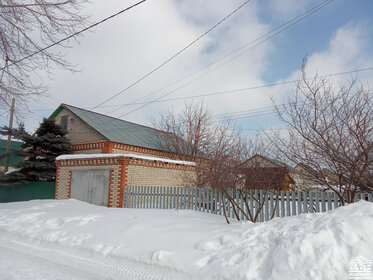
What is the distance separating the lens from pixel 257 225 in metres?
5.11

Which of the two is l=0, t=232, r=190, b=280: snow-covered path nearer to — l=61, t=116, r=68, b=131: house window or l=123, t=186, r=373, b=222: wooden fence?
l=123, t=186, r=373, b=222: wooden fence

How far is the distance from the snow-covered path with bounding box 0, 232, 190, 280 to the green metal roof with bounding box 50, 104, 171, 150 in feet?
39.1

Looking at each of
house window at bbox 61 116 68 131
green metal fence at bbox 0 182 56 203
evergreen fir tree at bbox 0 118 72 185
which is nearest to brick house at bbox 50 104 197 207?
house window at bbox 61 116 68 131

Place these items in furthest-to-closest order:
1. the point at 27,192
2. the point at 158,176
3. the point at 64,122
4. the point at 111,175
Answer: the point at 64,122
the point at 27,192
the point at 158,176
the point at 111,175

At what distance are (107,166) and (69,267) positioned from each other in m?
7.45

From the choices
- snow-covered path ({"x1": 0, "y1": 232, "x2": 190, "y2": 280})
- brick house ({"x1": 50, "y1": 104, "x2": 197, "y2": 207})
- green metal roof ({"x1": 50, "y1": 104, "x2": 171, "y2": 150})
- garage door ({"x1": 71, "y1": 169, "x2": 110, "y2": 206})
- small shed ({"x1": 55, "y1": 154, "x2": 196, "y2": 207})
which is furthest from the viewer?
green metal roof ({"x1": 50, "y1": 104, "x2": 171, "y2": 150})

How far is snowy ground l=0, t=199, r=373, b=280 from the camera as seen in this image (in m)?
3.46

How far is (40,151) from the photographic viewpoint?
59.8 ft

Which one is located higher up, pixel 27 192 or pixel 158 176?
pixel 158 176

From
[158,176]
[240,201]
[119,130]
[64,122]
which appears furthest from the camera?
[64,122]

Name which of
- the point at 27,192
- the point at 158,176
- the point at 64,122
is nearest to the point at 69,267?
the point at 158,176

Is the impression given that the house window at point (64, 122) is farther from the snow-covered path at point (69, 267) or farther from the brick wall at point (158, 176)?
the snow-covered path at point (69, 267)

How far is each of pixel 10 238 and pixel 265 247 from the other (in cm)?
679

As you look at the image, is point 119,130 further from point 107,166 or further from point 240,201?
point 240,201
